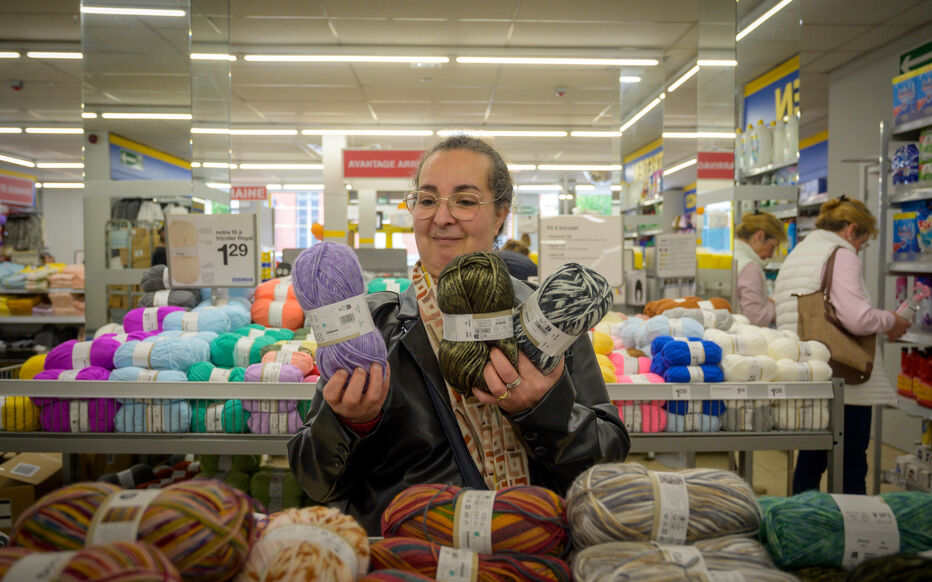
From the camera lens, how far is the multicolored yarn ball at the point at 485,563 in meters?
0.70

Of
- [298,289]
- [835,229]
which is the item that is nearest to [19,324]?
[298,289]

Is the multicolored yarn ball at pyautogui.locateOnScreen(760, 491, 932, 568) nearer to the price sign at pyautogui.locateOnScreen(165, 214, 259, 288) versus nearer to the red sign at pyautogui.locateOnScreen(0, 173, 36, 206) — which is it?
the price sign at pyautogui.locateOnScreen(165, 214, 259, 288)

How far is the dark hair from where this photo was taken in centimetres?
122

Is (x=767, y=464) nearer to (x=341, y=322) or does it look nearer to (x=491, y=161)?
(x=491, y=161)

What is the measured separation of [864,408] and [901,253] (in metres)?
1.47

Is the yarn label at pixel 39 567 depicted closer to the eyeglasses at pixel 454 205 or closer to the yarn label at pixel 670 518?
the yarn label at pixel 670 518

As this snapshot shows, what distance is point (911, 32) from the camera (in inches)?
233

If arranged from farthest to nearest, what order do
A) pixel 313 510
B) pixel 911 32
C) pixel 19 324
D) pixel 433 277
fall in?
pixel 19 324, pixel 911 32, pixel 433 277, pixel 313 510

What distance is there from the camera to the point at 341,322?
945 millimetres

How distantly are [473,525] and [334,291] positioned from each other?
0.45 metres

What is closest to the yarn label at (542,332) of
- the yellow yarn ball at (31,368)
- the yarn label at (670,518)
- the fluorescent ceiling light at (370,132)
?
the yarn label at (670,518)

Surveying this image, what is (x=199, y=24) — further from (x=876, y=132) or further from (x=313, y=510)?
(x=876, y=132)

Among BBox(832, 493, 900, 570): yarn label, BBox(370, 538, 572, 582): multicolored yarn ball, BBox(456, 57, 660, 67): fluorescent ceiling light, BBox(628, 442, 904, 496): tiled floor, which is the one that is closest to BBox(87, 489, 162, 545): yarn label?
BBox(370, 538, 572, 582): multicolored yarn ball

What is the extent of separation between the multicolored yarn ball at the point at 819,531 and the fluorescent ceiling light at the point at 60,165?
16604mm
